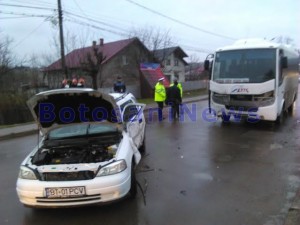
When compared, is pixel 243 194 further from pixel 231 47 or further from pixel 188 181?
pixel 231 47

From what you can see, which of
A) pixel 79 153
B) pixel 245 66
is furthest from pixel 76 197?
pixel 245 66

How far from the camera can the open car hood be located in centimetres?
600

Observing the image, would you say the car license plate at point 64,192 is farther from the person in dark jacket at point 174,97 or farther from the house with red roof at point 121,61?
the house with red roof at point 121,61

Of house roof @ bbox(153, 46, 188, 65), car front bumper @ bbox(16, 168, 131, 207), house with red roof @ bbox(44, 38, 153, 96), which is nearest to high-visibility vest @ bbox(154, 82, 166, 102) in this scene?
car front bumper @ bbox(16, 168, 131, 207)

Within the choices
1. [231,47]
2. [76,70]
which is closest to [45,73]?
[76,70]

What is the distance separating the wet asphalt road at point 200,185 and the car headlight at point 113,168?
63 cm

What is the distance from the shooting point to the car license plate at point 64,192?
181 inches

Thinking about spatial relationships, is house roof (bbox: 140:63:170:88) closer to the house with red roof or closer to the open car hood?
the house with red roof

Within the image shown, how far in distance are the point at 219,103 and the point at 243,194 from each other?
6992mm

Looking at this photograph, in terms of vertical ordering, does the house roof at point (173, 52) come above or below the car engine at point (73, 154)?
above

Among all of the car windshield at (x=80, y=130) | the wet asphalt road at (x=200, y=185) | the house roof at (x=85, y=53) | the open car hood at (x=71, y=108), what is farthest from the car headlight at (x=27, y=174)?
the house roof at (x=85, y=53)

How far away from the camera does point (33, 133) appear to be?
45.4ft

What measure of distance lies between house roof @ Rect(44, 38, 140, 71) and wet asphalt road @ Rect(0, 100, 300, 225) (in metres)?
24.9

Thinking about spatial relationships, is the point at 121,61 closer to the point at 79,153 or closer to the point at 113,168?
the point at 79,153
